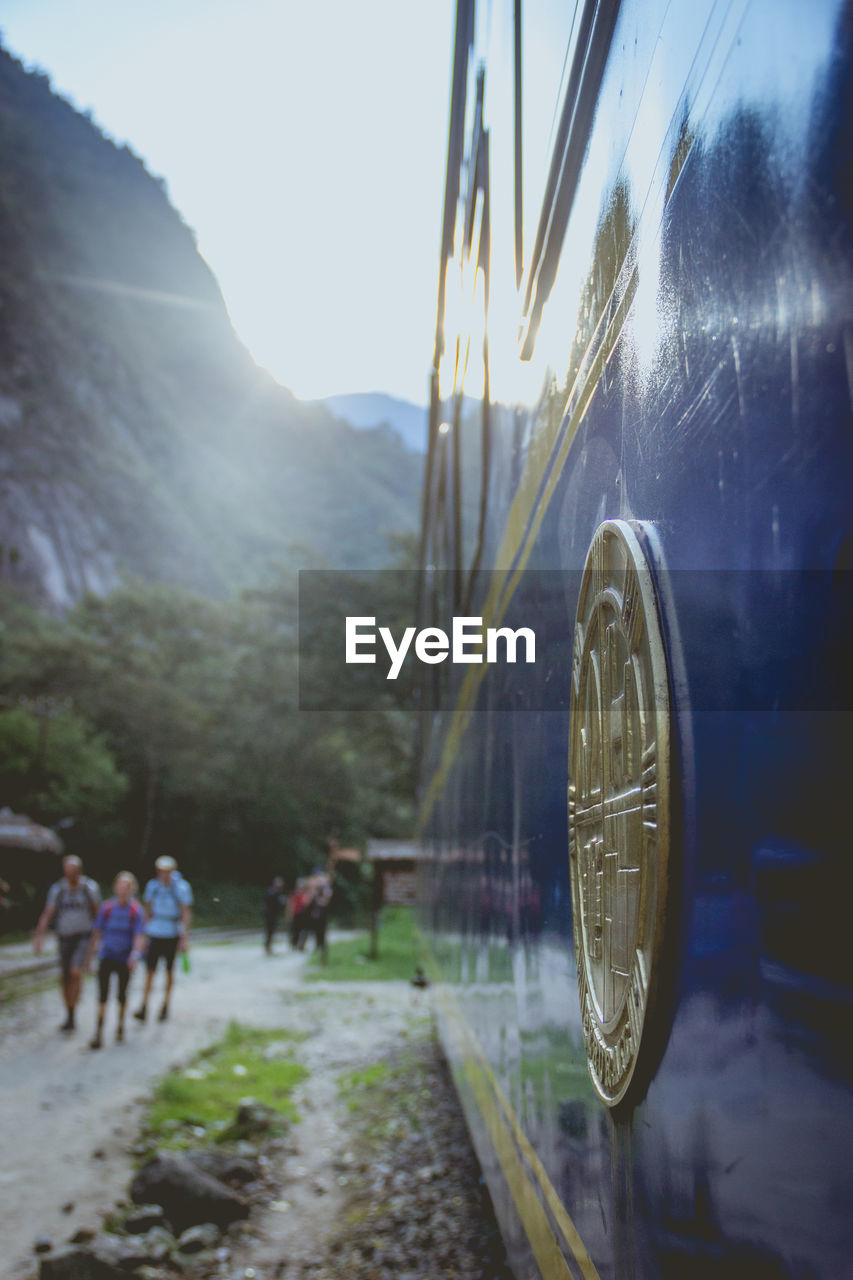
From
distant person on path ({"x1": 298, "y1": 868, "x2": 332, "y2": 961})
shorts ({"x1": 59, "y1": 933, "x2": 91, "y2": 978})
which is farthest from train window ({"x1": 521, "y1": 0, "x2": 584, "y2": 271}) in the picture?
distant person on path ({"x1": 298, "y1": 868, "x2": 332, "y2": 961})

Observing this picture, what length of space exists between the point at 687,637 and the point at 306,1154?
227 inches

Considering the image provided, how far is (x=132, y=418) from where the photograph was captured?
253ft

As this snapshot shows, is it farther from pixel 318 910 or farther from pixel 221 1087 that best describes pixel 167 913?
pixel 318 910

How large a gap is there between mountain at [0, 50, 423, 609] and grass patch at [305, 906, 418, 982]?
16.2 m

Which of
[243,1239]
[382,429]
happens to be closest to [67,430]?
[243,1239]

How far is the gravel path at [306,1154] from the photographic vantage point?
4.33m

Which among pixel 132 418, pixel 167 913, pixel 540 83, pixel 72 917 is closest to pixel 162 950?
pixel 167 913

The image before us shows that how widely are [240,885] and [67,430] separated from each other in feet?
107

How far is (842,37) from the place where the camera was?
68 centimetres

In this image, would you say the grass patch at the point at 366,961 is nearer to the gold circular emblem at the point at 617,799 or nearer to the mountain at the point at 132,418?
the gold circular emblem at the point at 617,799

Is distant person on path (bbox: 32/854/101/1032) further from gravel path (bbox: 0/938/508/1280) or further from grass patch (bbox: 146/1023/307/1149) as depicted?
grass patch (bbox: 146/1023/307/1149)

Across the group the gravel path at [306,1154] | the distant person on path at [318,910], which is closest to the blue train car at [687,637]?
the gravel path at [306,1154]

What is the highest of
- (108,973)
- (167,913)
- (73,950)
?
(167,913)

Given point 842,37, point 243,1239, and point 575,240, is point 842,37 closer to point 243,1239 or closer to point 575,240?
point 575,240
